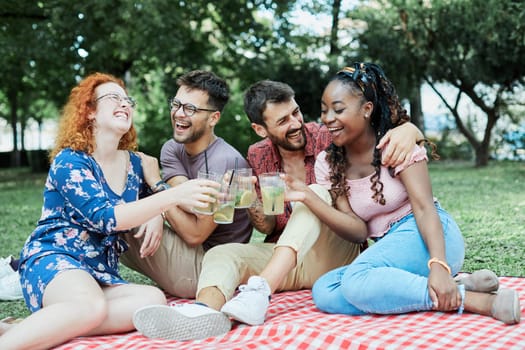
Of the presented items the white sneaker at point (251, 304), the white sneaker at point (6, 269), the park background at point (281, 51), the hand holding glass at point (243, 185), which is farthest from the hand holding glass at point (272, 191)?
the park background at point (281, 51)

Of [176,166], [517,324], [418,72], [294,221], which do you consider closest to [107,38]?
[418,72]

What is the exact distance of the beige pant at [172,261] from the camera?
3742mm

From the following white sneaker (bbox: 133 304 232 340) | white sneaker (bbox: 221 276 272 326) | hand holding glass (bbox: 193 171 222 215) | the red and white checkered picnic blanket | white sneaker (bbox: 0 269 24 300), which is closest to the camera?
the red and white checkered picnic blanket

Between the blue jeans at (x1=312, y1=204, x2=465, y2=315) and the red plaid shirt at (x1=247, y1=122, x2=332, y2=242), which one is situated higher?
the red plaid shirt at (x1=247, y1=122, x2=332, y2=242)

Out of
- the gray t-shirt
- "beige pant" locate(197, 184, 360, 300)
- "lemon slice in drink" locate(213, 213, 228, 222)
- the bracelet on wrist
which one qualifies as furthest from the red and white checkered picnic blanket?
the gray t-shirt

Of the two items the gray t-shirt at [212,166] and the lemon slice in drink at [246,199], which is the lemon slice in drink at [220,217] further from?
the gray t-shirt at [212,166]

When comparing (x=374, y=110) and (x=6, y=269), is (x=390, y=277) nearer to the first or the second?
(x=374, y=110)

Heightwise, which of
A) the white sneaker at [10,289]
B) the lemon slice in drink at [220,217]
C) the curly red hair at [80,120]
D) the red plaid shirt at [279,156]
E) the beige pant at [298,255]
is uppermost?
the curly red hair at [80,120]

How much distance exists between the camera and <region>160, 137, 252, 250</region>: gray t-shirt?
152 inches

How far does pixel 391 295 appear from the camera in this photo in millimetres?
2965

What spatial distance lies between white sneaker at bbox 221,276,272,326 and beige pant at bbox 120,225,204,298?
79cm

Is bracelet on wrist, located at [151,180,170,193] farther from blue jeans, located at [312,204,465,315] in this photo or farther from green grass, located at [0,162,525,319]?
green grass, located at [0,162,525,319]

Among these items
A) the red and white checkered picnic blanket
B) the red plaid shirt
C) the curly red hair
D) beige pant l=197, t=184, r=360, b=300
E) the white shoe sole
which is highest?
the curly red hair

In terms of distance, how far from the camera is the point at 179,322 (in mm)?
2773
